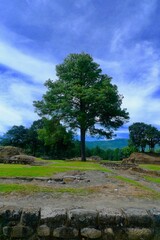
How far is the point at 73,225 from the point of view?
19.0 ft

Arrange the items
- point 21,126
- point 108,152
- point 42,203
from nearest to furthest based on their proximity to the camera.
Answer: point 42,203 < point 21,126 < point 108,152

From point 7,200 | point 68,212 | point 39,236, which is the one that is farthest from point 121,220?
point 7,200

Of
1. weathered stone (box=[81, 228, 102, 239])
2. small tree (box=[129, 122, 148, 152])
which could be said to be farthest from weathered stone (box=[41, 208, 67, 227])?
small tree (box=[129, 122, 148, 152])

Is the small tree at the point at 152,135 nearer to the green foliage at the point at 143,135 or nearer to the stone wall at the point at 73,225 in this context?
the green foliage at the point at 143,135

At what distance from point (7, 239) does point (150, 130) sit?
49001 millimetres

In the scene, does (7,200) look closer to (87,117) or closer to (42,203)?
(42,203)

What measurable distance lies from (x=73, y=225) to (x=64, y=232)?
0.22m

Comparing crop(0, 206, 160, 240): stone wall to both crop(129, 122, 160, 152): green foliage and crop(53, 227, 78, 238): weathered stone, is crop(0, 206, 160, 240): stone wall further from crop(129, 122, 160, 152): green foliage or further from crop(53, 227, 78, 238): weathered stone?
crop(129, 122, 160, 152): green foliage

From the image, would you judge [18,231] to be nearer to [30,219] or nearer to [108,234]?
[30,219]

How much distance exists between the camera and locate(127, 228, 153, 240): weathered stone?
5.79 m

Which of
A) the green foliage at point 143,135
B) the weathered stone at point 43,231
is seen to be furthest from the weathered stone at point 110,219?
the green foliage at point 143,135

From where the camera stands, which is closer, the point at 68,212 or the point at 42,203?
the point at 68,212

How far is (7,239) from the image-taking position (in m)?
5.72

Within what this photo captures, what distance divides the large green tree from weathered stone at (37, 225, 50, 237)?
28.6 m
